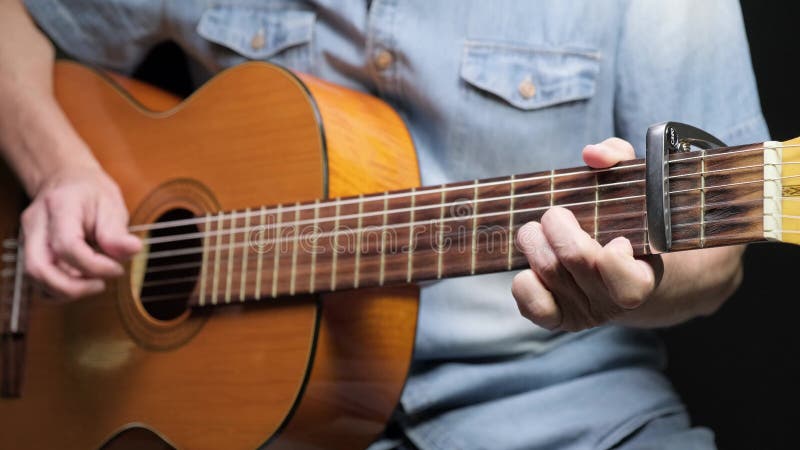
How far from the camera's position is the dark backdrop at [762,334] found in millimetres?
1188

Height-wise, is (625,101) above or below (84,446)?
above

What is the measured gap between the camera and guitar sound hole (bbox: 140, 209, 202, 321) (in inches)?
41.8

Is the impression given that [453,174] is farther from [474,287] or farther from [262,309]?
[262,309]

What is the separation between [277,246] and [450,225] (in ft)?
0.75

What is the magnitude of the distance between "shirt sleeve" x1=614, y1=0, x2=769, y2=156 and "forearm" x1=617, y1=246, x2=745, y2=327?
152 mm

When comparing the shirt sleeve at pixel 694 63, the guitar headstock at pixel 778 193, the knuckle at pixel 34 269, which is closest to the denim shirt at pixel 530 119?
the shirt sleeve at pixel 694 63

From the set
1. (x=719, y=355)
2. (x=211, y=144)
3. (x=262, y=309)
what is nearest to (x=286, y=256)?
(x=262, y=309)

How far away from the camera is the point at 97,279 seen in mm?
1080

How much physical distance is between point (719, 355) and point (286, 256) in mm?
717

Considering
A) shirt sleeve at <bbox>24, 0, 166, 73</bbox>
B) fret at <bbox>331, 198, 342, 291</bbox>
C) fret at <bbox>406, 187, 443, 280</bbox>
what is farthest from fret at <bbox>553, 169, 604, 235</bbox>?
shirt sleeve at <bbox>24, 0, 166, 73</bbox>

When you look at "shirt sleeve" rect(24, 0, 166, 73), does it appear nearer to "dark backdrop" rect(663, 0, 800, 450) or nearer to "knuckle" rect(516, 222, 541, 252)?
"knuckle" rect(516, 222, 541, 252)

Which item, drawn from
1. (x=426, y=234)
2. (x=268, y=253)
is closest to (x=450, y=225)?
(x=426, y=234)

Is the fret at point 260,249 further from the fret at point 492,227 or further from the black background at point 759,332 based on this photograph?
the black background at point 759,332

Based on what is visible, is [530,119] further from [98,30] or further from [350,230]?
[98,30]
